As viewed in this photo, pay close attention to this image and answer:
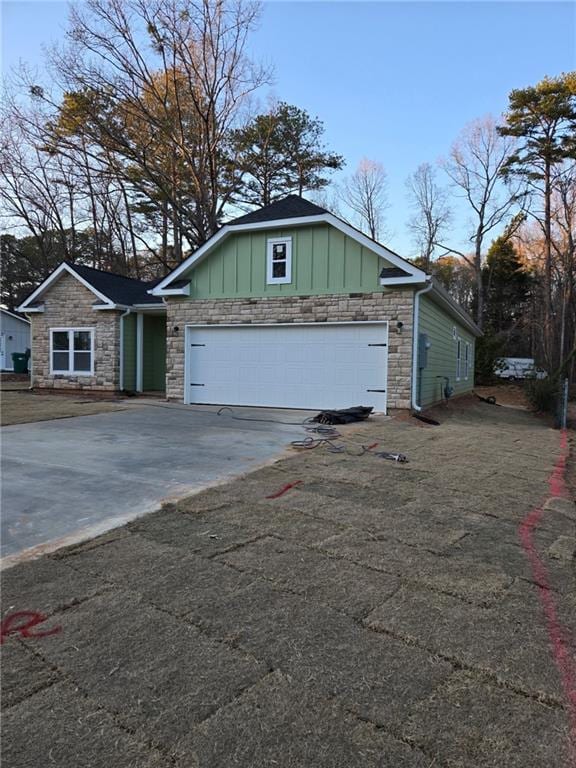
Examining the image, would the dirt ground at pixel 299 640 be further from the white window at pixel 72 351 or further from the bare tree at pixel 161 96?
the bare tree at pixel 161 96

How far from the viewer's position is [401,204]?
30.8 metres

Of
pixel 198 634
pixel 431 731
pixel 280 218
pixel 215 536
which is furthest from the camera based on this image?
pixel 280 218

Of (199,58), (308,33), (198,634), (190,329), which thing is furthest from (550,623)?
(199,58)

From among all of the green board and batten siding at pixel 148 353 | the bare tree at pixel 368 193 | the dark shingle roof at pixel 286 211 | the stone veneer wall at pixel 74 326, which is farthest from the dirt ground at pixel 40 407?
the bare tree at pixel 368 193

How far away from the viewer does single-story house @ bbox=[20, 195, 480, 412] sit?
10.5m

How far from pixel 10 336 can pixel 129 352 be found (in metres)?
19.5

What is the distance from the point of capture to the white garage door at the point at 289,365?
424 inches

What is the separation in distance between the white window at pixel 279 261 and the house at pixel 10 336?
22.9 meters

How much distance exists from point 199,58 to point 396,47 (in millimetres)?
12007

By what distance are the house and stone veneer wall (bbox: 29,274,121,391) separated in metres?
15.1

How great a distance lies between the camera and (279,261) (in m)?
11.6

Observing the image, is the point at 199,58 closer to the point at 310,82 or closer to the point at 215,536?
the point at 310,82

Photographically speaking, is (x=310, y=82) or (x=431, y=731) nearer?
(x=431, y=731)

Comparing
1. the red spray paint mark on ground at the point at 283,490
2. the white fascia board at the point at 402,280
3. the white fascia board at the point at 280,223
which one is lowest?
the red spray paint mark on ground at the point at 283,490
